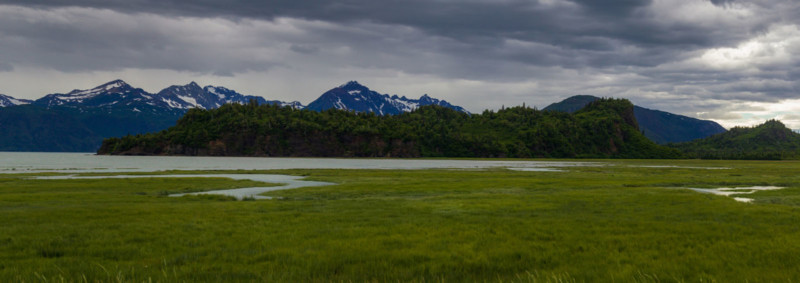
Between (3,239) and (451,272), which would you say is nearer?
(451,272)

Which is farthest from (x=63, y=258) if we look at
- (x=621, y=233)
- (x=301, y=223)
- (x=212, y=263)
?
(x=621, y=233)

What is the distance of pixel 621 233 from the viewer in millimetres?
21781

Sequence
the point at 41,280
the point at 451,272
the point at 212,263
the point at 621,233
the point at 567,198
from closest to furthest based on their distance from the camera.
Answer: the point at 41,280 → the point at 451,272 → the point at 212,263 → the point at 621,233 → the point at 567,198

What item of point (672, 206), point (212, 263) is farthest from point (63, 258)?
point (672, 206)

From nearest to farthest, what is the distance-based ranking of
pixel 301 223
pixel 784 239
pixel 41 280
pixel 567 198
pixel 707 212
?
pixel 41 280 < pixel 784 239 < pixel 301 223 < pixel 707 212 < pixel 567 198

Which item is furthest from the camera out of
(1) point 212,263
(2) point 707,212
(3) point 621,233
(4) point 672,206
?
(4) point 672,206

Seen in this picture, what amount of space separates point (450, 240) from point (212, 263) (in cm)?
911

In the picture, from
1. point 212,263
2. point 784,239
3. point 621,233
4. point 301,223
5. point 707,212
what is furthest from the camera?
point 707,212

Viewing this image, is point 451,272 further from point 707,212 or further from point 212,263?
point 707,212

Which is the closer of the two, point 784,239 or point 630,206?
point 784,239

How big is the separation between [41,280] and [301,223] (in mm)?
13033

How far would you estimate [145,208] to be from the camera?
31.7m

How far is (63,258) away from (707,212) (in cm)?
3309

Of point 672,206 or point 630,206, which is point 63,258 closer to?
point 630,206
